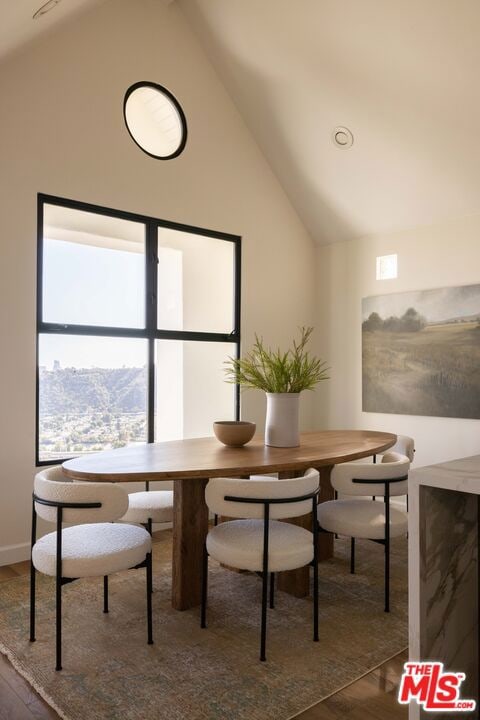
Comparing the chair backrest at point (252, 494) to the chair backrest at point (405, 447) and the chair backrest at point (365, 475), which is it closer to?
the chair backrest at point (365, 475)

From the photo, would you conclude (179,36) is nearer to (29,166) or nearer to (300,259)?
(29,166)

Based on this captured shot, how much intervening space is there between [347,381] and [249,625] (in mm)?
2988

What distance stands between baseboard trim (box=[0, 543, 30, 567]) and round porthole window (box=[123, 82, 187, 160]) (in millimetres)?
2927

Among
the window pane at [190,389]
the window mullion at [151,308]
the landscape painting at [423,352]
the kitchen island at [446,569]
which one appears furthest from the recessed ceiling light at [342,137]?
the kitchen island at [446,569]

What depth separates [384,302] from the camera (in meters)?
5.00

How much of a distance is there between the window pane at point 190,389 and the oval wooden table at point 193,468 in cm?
120

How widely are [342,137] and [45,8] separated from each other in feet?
7.91

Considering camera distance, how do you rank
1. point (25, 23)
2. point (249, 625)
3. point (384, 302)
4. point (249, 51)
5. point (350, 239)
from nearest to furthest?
point (249, 625) < point (25, 23) < point (249, 51) < point (384, 302) < point (350, 239)

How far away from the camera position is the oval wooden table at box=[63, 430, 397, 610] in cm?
247

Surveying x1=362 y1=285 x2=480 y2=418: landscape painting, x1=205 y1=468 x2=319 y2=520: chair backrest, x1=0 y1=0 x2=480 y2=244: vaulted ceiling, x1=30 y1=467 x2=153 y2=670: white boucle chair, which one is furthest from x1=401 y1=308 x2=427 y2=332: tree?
x1=30 y1=467 x2=153 y2=670: white boucle chair

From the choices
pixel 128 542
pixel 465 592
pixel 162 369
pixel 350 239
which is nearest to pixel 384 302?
pixel 350 239

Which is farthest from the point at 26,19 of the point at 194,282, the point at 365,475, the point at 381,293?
the point at 381,293

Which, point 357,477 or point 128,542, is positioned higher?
point 357,477

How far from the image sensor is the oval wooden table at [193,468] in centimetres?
247
